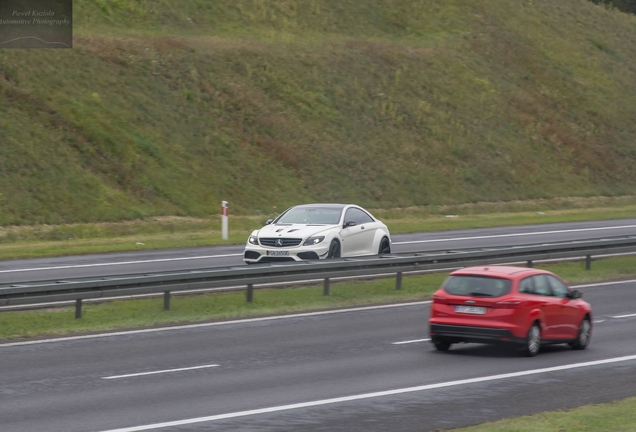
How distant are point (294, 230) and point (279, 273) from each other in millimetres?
2940

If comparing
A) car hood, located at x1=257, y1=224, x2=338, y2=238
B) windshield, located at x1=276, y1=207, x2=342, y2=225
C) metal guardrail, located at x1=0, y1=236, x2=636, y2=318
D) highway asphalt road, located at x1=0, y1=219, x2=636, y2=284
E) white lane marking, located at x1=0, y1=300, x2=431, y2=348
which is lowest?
white lane marking, located at x1=0, y1=300, x2=431, y2=348

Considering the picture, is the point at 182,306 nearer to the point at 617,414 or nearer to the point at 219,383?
the point at 219,383

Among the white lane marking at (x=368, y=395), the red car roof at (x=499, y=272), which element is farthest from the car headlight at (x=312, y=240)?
the white lane marking at (x=368, y=395)

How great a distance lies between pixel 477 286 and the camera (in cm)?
1464

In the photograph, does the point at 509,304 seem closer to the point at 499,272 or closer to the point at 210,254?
the point at 499,272

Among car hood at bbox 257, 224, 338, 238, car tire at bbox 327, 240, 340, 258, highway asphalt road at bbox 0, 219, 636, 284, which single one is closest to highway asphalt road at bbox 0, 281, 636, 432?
car tire at bbox 327, 240, 340, 258

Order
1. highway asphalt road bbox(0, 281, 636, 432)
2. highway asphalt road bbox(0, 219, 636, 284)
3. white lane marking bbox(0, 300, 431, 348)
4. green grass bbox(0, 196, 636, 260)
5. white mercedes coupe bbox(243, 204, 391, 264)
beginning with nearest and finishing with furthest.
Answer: highway asphalt road bbox(0, 281, 636, 432) → white lane marking bbox(0, 300, 431, 348) → white mercedes coupe bbox(243, 204, 391, 264) → highway asphalt road bbox(0, 219, 636, 284) → green grass bbox(0, 196, 636, 260)

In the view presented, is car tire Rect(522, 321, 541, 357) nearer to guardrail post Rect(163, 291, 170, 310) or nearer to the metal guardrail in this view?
the metal guardrail

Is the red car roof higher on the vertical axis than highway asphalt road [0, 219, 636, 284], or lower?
higher

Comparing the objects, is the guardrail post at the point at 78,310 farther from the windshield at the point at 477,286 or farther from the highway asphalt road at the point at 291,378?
the windshield at the point at 477,286

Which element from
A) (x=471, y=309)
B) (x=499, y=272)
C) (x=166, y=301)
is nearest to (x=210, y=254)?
(x=166, y=301)

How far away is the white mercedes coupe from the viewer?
21.7 metres

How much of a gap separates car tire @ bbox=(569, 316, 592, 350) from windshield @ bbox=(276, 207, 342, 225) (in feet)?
27.0

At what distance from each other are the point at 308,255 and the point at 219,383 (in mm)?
9777
